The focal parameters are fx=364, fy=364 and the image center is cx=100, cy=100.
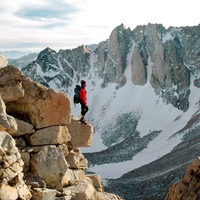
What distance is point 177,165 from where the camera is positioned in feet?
253

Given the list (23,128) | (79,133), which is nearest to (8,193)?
(23,128)

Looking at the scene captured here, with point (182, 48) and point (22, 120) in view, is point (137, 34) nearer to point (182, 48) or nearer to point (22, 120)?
point (182, 48)

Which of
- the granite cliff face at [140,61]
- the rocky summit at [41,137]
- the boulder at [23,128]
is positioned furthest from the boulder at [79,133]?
the granite cliff face at [140,61]

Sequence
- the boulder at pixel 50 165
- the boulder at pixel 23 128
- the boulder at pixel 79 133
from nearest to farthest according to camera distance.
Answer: the boulder at pixel 50 165 → the boulder at pixel 23 128 → the boulder at pixel 79 133

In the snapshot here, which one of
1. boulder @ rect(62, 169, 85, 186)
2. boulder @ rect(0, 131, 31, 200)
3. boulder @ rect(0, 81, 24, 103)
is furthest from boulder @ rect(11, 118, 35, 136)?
boulder @ rect(0, 131, 31, 200)

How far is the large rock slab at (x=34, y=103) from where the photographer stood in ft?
58.8

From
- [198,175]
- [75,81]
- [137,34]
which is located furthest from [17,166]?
[75,81]

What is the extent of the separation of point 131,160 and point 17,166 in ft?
293

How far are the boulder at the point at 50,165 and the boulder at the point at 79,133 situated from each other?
3.16 m

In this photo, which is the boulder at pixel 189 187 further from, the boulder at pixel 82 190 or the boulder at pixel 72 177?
the boulder at pixel 82 190

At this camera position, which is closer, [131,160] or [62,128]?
[62,128]

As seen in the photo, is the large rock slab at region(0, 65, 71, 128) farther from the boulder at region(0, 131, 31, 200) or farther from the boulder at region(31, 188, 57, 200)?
the boulder at region(0, 131, 31, 200)

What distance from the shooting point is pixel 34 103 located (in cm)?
1834

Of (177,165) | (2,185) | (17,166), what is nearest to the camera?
(2,185)
